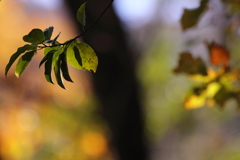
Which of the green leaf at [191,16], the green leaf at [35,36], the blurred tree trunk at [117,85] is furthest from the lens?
the blurred tree trunk at [117,85]

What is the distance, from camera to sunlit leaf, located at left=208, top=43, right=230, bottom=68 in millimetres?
674

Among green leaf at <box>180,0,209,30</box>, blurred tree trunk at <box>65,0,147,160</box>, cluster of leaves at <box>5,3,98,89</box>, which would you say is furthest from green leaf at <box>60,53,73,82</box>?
blurred tree trunk at <box>65,0,147,160</box>

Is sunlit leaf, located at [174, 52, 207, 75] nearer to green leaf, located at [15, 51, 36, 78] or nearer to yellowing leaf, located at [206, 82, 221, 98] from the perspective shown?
yellowing leaf, located at [206, 82, 221, 98]

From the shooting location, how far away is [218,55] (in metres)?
0.68

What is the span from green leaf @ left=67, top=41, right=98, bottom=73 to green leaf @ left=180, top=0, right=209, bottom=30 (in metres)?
0.33

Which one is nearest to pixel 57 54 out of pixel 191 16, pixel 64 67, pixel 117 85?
pixel 64 67

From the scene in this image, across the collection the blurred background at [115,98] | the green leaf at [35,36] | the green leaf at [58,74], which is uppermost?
the green leaf at [35,36]

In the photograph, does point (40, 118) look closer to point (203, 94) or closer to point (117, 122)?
point (117, 122)

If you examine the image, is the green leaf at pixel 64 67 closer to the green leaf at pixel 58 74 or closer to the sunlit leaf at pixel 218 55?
the green leaf at pixel 58 74

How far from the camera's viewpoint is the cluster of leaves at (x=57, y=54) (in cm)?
35

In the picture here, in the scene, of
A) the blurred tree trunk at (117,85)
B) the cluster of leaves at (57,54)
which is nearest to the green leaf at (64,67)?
the cluster of leaves at (57,54)

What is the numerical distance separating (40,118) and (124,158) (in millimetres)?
1516

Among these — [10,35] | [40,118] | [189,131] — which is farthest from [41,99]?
[189,131]

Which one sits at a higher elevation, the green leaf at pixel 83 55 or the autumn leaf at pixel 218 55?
the green leaf at pixel 83 55
